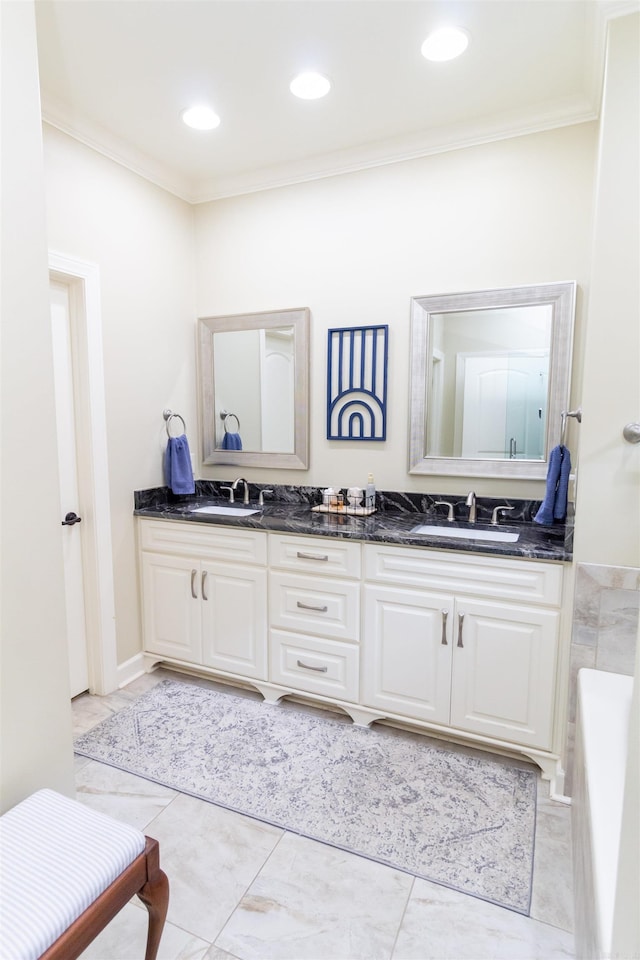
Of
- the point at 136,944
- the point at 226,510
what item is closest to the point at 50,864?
the point at 136,944

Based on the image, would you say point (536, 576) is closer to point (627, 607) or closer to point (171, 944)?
point (627, 607)

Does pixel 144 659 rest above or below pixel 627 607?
below

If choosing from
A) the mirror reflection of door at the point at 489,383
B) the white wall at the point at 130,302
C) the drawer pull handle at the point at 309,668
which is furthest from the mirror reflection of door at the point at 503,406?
the white wall at the point at 130,302

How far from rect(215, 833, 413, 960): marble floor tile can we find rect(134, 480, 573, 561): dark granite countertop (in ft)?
3.82

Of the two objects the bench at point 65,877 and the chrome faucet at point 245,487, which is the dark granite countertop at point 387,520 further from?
the bench at point 65,877

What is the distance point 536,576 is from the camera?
2.00 m

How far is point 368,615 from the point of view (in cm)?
232

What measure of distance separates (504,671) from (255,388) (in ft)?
6.62

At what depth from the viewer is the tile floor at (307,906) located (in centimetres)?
139

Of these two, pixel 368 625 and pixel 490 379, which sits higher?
pixel 490 379

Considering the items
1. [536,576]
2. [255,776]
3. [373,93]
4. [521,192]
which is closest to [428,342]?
[521,192]

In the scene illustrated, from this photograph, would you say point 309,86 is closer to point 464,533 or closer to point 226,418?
point 226,418

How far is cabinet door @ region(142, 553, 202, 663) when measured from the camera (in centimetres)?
273

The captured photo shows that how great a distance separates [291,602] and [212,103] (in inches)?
91.7
